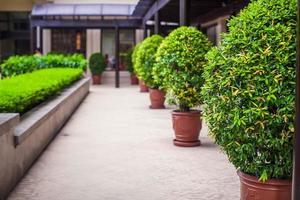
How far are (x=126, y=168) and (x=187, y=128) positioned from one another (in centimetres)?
206

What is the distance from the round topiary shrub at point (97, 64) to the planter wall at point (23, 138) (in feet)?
53.4

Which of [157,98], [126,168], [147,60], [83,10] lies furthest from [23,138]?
[83,10]

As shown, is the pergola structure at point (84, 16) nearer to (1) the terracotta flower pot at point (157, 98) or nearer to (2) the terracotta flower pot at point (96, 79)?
(2) the terracotta flower pot at point (96, 79)

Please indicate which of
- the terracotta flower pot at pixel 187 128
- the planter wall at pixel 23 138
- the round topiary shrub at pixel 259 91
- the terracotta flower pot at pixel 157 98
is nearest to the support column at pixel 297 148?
the round topiary shrub at pixel 259 91

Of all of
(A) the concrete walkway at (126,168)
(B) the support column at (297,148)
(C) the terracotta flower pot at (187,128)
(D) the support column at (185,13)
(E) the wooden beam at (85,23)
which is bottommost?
(A) the concrete walkway at (126,168)

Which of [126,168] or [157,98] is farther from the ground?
[157,98]

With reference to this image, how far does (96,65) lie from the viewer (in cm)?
2747

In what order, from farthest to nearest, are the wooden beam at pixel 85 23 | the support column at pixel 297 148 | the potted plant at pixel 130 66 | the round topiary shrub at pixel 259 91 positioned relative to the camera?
1. the potted plant at pixel 130 66
2. the wooden beam at pixel 85 23
3. the round topiary shrub at pixel 259 91
4. the support column at pixel 297 148

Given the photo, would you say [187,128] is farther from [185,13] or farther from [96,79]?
[96,79]

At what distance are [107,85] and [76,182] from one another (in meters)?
20.9

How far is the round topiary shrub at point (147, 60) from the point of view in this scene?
15.7 meters

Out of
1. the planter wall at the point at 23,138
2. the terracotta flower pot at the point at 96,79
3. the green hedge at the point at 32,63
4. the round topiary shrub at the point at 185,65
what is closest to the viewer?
the planter wall at the point at 23,138

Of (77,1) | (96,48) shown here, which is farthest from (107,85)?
(77,1)

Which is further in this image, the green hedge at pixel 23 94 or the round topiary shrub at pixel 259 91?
the green hedge at pixel 23 94
